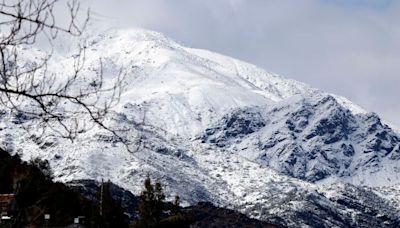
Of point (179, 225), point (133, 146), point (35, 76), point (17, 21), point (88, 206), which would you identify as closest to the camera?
point (17, 21)

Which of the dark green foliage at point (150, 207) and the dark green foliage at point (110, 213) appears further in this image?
the dark green foliage at point (110, 213)

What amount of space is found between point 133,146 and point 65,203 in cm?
5916

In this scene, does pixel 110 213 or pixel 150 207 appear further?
pixel 110 213

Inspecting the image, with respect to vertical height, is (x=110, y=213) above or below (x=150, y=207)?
above

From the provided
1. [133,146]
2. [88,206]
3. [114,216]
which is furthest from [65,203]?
[133,146]

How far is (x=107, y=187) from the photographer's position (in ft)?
235

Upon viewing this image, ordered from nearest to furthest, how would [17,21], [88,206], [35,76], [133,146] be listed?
1. [17,21]
2. [35,76]
3. [133,146]
4. [88,206]

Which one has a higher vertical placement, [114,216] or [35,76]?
[114,216]

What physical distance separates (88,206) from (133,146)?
74697 mm

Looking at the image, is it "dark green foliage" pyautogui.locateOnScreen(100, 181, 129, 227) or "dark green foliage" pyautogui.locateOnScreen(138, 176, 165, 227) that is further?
"dark green foliage" pyautogui.locateOnScreen(100, 181, 129, 227)

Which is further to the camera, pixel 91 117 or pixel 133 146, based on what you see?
pixel 133 146

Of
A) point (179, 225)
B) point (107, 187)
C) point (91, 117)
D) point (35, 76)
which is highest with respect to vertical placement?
point (107, 187)

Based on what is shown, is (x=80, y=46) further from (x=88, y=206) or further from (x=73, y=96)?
(x=88, y=206)

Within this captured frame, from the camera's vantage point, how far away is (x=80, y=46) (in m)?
8.58
